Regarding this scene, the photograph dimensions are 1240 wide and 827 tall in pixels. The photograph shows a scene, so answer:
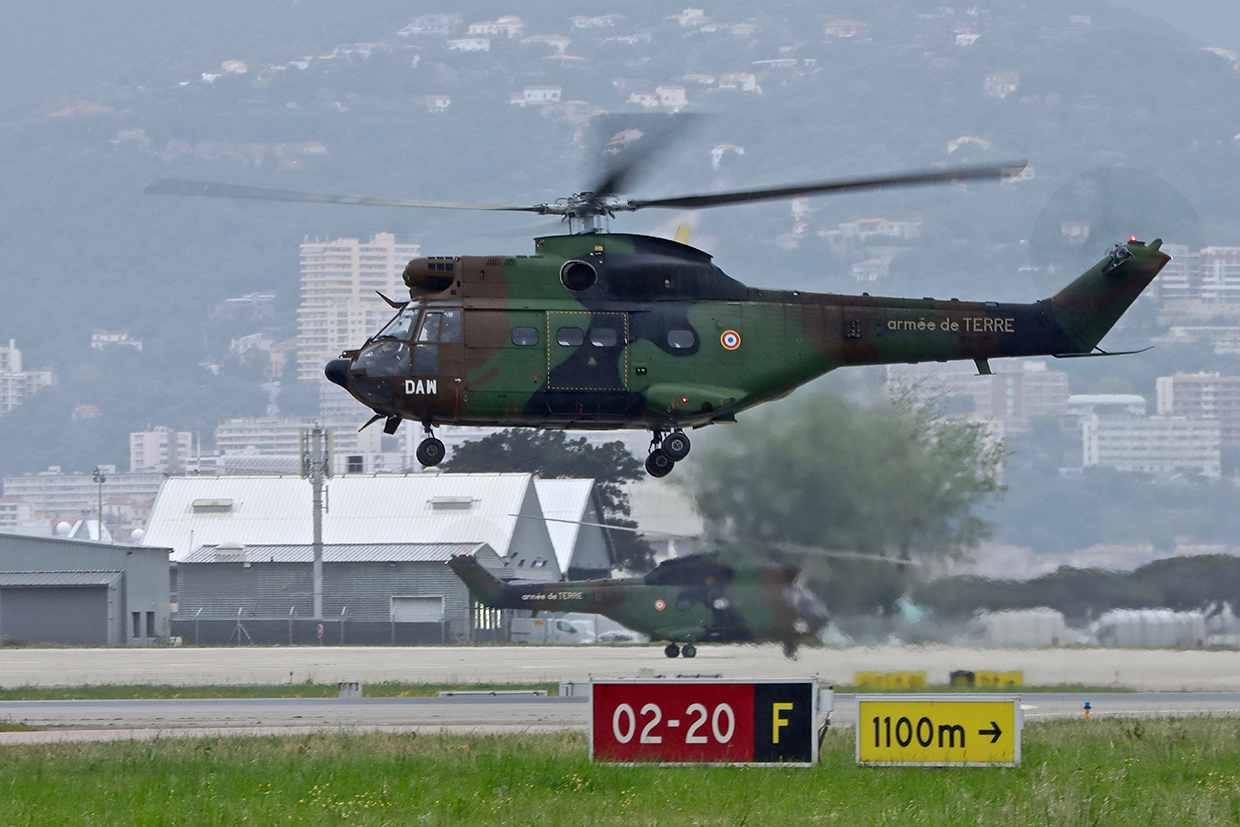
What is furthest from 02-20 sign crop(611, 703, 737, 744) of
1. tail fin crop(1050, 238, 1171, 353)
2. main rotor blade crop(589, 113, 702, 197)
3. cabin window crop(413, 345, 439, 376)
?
tail fin crop(1050, 238, 1171, 353)

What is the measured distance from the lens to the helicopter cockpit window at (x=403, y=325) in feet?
82.9

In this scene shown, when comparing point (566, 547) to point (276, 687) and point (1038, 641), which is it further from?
point (1038, 641)

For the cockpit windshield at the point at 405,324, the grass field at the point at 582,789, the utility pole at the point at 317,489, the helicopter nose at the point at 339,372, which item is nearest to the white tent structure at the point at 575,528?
the utility pole at the point at 317,489

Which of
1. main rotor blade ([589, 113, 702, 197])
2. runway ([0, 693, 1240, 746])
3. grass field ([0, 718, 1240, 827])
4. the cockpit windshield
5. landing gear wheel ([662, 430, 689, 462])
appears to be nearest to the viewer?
grass field ([0, 718, 1240, 827])

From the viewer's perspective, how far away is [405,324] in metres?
25.4

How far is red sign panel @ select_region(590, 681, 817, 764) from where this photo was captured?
19.5 meters

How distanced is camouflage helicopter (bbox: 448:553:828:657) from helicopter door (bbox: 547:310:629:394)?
10.5 meters

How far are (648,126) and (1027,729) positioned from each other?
11944mm

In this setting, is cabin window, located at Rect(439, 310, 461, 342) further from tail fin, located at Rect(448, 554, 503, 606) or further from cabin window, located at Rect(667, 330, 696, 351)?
tail fin, located at Rect(448, 554, 503, 606)

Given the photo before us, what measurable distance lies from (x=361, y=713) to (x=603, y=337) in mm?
12128

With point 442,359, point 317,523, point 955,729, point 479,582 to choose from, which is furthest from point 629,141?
point 317,523

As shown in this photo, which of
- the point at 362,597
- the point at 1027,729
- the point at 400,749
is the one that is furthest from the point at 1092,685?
the point at 362,597

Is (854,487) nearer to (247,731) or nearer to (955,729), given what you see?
(247,731)

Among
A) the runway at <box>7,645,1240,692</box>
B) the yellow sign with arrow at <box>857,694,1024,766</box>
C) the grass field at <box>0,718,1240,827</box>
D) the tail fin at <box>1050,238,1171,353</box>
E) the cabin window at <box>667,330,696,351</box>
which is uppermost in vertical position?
the tail fin at <box>1050,238,1171,353</box>
